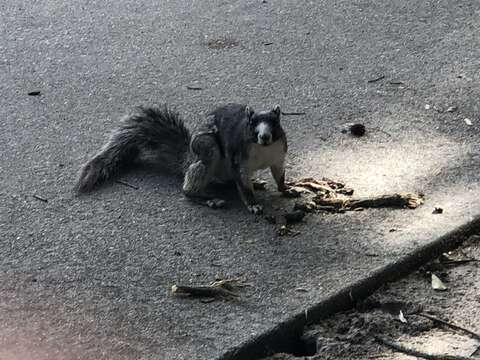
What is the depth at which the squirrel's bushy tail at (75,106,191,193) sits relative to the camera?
180 inches

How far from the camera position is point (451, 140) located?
489cm

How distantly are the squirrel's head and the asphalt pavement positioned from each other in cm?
40

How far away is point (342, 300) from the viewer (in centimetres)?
363

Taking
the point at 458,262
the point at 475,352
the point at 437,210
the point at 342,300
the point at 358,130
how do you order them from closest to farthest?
the point at 475,352 < the point at 342,300 < the point at 458,262 < the point at 437,210 < the point at 358,130

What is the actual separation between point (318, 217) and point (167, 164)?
88cm

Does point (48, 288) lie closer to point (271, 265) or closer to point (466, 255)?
point (271, 265)

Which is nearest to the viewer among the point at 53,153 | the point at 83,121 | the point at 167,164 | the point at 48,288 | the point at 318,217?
the point at 48,288

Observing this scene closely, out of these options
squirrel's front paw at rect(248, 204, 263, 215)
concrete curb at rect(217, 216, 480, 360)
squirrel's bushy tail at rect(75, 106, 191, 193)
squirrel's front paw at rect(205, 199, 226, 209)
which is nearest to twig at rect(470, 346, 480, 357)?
concrete curb at rect(217, 216, 480, 360)

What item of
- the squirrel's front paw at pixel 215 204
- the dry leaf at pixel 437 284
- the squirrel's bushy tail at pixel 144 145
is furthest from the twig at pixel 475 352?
the squirrel's bushy tail at pixel 144 145

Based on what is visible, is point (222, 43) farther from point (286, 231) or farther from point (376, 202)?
point (286, 231)

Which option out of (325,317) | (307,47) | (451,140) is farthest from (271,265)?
(307,47)

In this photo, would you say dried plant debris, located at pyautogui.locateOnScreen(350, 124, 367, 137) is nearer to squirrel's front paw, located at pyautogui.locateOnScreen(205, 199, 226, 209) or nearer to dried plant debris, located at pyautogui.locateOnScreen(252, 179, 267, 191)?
dried plant debris, located at pyautogui.locateOnScreen(252, 179, 267, 191)

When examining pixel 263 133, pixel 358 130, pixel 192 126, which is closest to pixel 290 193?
pixel 263 133

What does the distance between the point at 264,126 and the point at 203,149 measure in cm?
40
